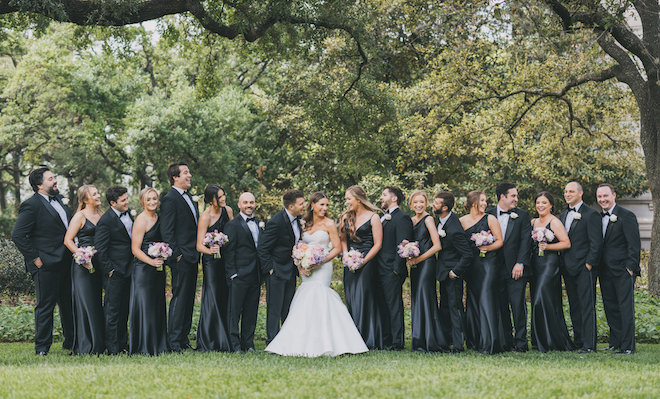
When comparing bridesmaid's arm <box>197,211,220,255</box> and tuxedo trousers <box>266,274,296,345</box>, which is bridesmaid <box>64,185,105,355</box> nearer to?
bridesmaid's arm <box>197,211,220,255</box>

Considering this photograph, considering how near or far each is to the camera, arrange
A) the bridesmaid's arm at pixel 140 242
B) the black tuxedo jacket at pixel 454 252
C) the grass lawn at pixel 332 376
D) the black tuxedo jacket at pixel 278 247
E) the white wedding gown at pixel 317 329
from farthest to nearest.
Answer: the black tuxedo jacket at pixel 278 247 → the black tuxedo jacket at pixel 454 252 → the bridesmaid's arm at pixel 140 242 → the white wedding gown at pixel 317 329 → the grass lawn at pixel 332 376

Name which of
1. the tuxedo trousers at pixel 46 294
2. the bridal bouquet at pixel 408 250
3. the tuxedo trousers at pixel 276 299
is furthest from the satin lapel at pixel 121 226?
the bridal bouquet at pixel 408 250

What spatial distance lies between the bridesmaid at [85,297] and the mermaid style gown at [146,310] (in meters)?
0.48

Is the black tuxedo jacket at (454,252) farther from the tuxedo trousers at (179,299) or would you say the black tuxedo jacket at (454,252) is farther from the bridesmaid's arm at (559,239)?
the tuxedo trousers at (179,299)

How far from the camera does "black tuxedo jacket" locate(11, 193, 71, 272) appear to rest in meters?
8.39

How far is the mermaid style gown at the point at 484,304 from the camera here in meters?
8.52

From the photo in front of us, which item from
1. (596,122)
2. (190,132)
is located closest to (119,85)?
(190,132)

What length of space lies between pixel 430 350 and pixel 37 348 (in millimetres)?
5575

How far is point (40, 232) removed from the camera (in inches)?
336

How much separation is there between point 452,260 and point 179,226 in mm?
3957

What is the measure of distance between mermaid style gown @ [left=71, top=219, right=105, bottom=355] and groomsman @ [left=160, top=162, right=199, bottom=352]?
951mm

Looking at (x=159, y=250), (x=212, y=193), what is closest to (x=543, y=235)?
(x=212, y=193)

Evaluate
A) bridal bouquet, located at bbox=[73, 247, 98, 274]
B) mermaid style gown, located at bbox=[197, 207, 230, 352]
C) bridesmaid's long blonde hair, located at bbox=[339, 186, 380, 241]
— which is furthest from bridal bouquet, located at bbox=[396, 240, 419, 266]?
bridal bouquet, located at bbox=[73, 247, 98, 274]

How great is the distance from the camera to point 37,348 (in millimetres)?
8586
